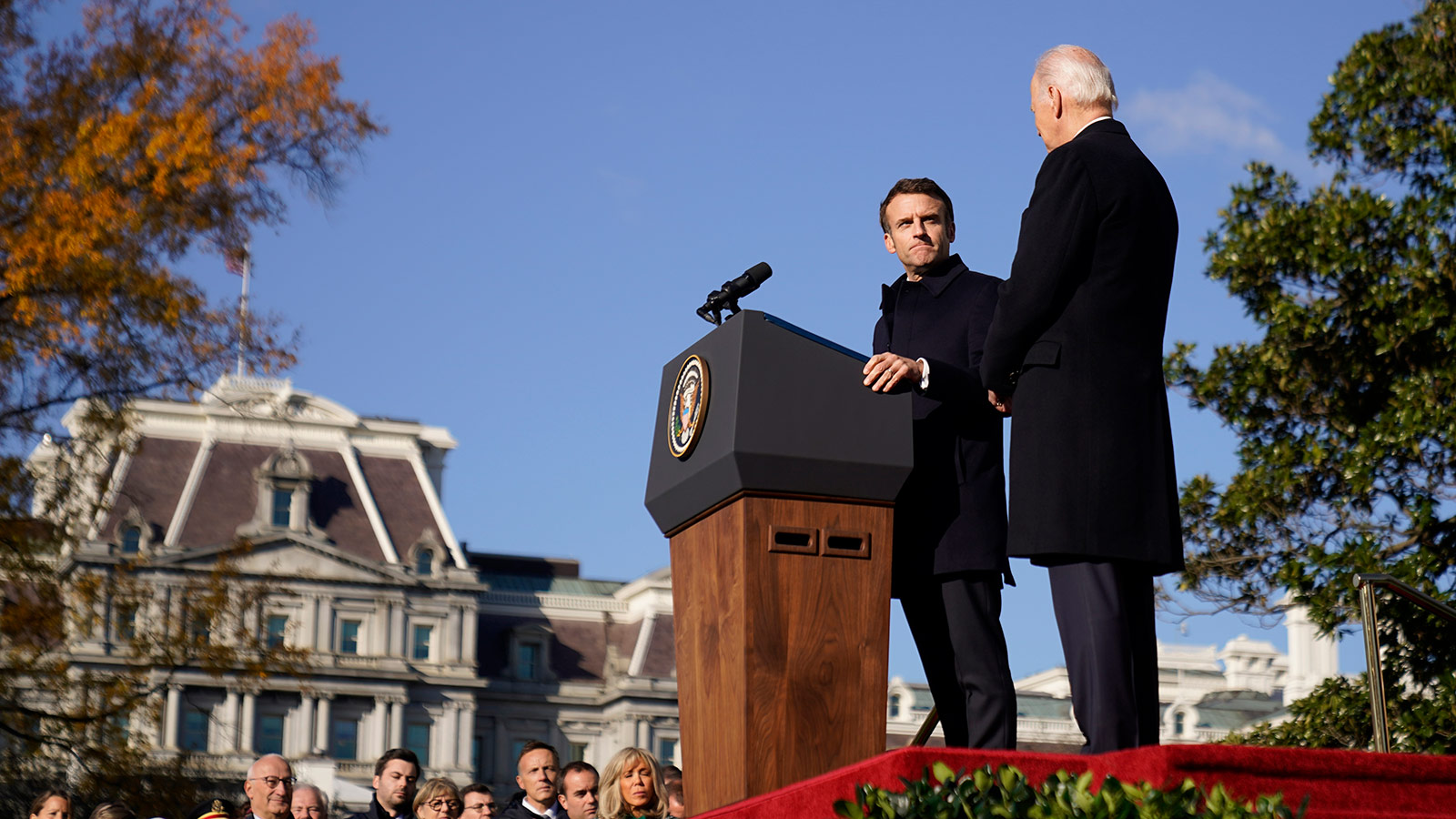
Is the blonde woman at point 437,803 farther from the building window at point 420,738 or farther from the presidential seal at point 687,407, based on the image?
the building window at point 420,738

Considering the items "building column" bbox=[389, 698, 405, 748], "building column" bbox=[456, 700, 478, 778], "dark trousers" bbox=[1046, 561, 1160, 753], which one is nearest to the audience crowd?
"dark trousers" bbox=[1046, 561, 1160, 753]

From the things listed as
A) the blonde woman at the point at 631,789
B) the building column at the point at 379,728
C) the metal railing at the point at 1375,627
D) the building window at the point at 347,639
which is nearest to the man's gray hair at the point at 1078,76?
the blonde woman at the point at 631,789

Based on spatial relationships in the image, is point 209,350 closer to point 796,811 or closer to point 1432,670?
point 1432,670

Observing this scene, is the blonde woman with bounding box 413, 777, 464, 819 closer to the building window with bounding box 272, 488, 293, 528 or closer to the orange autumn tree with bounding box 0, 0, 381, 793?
the orange autumn tree with bounding box 0, 0, 381, 793

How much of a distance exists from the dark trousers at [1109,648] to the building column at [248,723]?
5241 centimetres

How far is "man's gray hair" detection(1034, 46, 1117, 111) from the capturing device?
382 centimetres

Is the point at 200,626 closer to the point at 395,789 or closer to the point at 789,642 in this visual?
the point at 395,789

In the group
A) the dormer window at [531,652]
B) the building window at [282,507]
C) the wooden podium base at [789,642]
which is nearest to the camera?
the wooden podium base at [789,642]

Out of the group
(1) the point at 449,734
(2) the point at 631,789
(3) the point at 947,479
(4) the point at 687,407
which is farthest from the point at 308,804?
(1) the point at 449,734

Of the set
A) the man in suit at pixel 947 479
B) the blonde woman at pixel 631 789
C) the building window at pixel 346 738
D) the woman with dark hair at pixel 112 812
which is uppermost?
the man in suit at pixel 947 479

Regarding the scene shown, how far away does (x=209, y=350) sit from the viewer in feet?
44.7

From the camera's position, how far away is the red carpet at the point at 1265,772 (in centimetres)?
293

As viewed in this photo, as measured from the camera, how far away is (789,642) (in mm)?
3773

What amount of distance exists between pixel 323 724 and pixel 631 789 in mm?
51909
